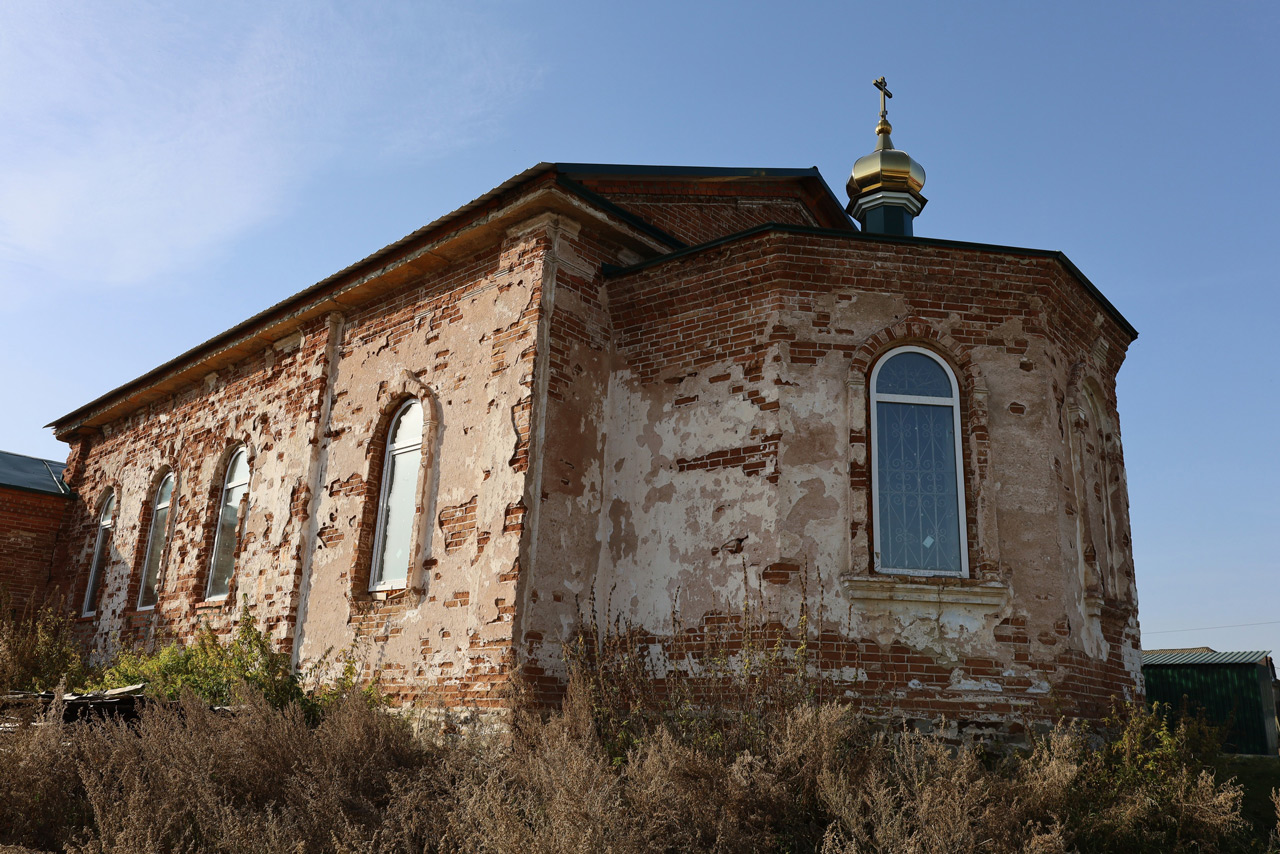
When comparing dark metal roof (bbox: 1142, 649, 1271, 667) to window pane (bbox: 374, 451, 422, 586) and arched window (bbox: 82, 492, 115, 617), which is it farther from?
arched window (bbox: 82, 492, 115, 617)

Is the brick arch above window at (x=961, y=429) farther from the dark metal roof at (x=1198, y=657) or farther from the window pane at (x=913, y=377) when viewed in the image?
the dark metal roof at (x=1198, y=657)

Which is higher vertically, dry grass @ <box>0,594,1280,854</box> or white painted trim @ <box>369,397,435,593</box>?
white painted trim @ <box>369,397,435,593</box>

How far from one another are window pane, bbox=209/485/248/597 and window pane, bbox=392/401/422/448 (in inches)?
125

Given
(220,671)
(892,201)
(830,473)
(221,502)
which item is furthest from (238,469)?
(892,201)

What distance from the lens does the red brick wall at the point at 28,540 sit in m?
15.9

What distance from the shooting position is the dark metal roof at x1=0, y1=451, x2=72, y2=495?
637 inches

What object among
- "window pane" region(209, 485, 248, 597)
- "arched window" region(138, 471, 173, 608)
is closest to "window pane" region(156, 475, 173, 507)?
"arched window" region(138, 471, 173, 608)

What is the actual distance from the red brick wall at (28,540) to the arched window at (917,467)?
1459cm

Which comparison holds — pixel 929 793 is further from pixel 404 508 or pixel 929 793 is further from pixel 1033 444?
pixel 404 508

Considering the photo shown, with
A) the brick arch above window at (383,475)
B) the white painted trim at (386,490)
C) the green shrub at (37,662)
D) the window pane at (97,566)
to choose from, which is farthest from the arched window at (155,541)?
the white painted trim at (386,490)

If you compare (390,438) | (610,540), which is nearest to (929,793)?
(610,540)

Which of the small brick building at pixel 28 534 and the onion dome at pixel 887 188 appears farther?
the small brick building at pixel 28 534

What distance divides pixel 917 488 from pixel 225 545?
9.02 metres

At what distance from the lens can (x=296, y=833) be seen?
5180 mm
